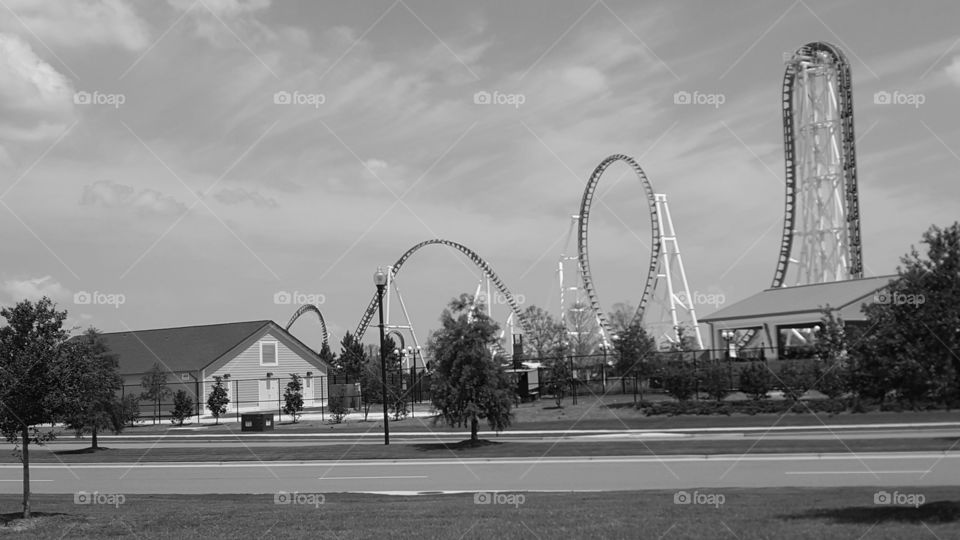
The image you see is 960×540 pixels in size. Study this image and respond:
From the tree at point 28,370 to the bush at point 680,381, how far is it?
30503 mm

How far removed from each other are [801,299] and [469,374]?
96.7 feet

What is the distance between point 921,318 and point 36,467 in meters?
28.1

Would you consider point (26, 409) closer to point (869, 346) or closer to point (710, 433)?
point (869, 346)

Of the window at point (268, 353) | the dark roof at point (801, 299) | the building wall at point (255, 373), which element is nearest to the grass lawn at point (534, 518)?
the dark roof at point (801, 299)

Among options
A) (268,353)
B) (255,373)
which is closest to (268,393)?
(255,373)

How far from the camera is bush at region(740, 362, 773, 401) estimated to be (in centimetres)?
3941

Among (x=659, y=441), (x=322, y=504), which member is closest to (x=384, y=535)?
(x=322, y=504)

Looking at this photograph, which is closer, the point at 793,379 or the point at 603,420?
the point at 793,379

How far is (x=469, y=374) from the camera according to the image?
3034 cm

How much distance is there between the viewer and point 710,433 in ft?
105

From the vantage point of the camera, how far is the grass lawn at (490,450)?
80.6 feet

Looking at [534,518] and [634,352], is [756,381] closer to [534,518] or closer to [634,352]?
[634,352]

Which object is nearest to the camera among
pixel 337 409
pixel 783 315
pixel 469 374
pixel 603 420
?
pixel 469 374

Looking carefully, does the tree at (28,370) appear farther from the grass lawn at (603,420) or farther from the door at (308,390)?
the door at (308,390)
